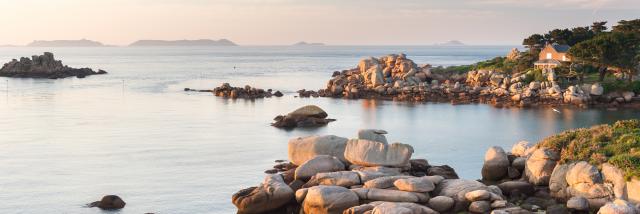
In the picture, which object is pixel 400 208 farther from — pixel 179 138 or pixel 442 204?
pixel 179 138

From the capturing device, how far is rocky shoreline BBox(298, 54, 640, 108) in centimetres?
7506

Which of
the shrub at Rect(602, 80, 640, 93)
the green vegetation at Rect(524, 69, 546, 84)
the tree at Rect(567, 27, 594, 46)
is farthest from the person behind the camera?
the tree at Rect(567, 27, 594, 46)

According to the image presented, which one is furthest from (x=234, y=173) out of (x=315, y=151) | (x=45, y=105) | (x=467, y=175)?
(x=45, y=105)

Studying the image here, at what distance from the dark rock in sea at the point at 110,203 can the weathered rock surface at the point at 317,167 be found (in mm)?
7377

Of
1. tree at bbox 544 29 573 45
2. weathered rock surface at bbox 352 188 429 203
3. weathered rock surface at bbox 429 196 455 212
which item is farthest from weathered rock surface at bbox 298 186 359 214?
tree at bbox 544 29 573 45

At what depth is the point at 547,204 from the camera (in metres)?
27.3

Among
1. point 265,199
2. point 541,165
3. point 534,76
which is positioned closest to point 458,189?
point 541,165

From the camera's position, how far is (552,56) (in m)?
96.8

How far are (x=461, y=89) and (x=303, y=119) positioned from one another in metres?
32.1

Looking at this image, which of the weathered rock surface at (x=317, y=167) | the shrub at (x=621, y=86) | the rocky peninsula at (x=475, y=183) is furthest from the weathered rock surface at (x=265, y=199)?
the shrub at (x=621, y=86)

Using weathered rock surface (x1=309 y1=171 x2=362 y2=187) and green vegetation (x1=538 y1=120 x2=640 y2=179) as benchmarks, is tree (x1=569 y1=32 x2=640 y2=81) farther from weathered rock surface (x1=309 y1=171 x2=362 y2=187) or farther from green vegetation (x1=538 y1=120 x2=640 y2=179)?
weathered rock surface (x1=309 y1=171 x2=362 y2=187)

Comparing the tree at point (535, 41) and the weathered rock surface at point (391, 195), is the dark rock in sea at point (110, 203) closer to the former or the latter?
the weathered rock surface at point (391, 195)

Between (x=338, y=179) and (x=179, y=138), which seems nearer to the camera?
(x=338, y=179)

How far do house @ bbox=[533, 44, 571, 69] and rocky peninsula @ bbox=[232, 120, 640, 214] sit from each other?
62867 mm
